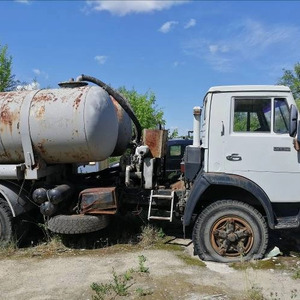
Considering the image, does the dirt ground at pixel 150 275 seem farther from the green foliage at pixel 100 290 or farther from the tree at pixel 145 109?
the tree at pixel 145 109

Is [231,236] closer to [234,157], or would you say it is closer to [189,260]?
[189,260]

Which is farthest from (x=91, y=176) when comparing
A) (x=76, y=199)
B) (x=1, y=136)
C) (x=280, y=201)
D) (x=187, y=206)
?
(x=280, y=201)

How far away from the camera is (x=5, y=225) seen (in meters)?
6.50

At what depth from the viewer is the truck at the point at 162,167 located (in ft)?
18.3

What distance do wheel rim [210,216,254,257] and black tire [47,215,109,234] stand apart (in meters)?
1.91

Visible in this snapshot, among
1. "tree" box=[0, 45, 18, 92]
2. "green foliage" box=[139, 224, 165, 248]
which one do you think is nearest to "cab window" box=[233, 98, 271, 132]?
"green foliage" box=[139, 224, 165, 248]

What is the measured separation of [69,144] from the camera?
20.4ft

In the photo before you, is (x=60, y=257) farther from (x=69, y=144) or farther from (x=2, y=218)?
(x=69, y=144)

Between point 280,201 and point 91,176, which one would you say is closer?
point 280,201

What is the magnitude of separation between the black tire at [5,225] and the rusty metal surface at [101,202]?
1.29 metres

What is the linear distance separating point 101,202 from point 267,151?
9.06 feet

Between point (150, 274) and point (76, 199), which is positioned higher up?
point (76, 199)

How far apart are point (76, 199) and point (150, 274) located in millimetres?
2171

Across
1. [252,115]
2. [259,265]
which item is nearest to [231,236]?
[259,265]
